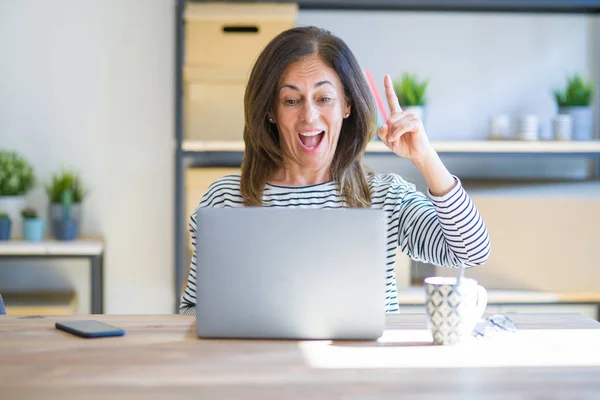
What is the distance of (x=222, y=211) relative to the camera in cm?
133

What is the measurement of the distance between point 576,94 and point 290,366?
2.24 metres

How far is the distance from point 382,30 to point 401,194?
153 cm

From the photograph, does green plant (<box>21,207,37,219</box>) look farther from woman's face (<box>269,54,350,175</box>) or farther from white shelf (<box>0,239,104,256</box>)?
woman's face (<box>269,54,350,175</box>)

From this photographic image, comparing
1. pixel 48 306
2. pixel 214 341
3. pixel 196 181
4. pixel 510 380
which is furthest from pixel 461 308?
pixel 48 306

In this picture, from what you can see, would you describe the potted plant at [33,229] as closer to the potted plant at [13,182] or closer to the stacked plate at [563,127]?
the potted plant at [13,182]

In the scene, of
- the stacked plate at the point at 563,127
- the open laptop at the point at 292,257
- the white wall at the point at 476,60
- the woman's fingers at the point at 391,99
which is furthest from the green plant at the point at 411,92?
the open laptop at the point at 292,257

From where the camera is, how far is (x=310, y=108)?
6.15 feet

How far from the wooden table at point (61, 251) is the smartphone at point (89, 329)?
147 centimetres

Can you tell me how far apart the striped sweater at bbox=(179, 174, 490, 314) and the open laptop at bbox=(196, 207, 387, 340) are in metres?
0.37

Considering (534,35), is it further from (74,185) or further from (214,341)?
(214,341)

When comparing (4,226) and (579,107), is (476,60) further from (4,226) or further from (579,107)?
(4,226)

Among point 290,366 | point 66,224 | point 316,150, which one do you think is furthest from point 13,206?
point 290,366

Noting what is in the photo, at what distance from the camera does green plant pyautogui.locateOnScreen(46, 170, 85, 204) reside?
311 centimetres

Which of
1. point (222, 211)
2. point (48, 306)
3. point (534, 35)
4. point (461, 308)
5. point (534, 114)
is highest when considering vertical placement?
point (534, 35)
